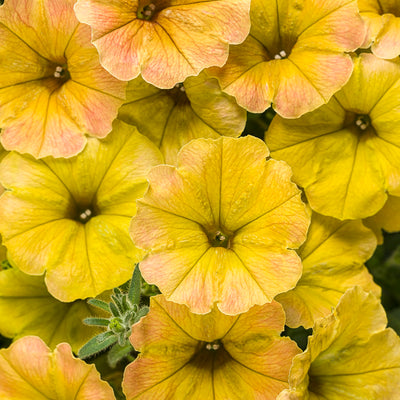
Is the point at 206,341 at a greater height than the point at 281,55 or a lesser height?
lesser

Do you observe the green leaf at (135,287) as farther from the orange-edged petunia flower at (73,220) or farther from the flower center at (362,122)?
the flower center at (362,122)

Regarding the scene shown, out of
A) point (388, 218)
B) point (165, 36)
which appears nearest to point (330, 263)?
point (388, 218)

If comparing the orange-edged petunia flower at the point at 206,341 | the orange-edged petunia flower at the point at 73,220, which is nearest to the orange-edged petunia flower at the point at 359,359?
the orange-edged petunia flower at the point at 206,341

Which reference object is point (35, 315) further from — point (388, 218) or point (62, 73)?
point (388, 218)

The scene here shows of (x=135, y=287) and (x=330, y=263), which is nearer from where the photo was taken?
(x=135, y=287)

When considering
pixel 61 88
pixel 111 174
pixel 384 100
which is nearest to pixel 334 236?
pixel 384 100

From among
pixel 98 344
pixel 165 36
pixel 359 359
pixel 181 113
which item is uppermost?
pixel 165 36
